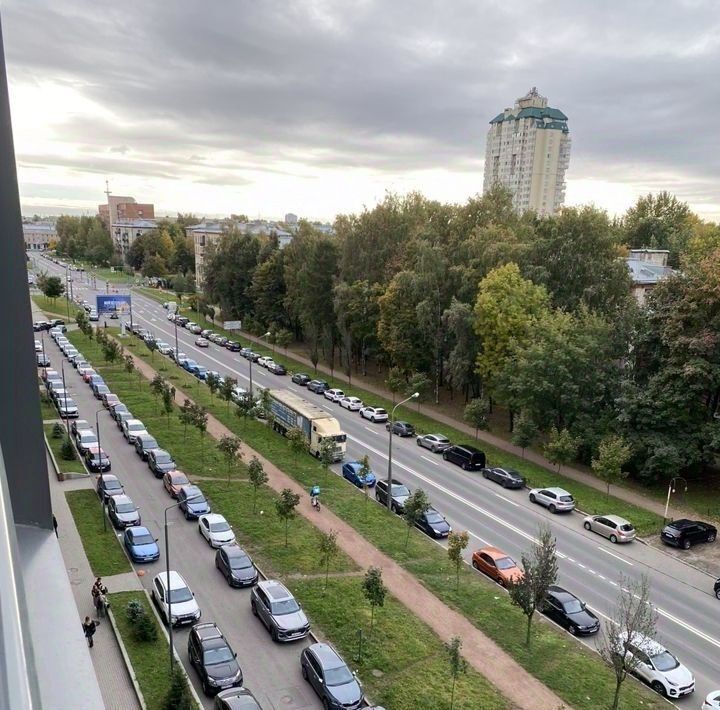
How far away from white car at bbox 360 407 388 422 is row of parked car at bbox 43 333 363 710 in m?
16.5

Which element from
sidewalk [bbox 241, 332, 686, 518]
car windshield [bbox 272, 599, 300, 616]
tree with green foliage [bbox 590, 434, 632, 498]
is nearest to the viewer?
car windshield [bbox 272, 599, 300, 616]

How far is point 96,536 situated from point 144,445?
963 cm

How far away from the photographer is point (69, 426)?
38531 millimetres

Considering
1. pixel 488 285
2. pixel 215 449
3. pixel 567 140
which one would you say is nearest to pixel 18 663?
pixel 215 449

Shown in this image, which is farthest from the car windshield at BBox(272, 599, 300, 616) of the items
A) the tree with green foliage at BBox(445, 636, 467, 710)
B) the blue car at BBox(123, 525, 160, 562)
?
the blue car at BBox(123, 525, 160, 562)

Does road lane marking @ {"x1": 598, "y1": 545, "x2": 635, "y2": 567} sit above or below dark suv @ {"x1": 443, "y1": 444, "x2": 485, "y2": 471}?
below

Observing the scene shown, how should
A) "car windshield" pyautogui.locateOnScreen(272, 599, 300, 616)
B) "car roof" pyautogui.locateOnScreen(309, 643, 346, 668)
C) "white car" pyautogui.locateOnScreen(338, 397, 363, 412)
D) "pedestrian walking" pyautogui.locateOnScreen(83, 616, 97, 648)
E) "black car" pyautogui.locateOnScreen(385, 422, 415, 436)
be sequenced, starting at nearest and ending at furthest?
"car roof" pyautogui.locateOnScreen(309, 643, 346, 668)
"pedestrian walking" pyautogui.locateOnScreen(83, 616, 97, 648)
"car windshield" pyautogui.locateOnScreen(272, 599, 300, 616)
"black car" pyautogui.locateOnScreen(385, 422, 415, 436)
"white car" pyautogui.locateOnScreen(338, 397, 363, 412)

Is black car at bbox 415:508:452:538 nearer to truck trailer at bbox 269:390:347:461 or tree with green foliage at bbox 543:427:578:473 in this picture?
truck trailer at bbox 269:390:347:461

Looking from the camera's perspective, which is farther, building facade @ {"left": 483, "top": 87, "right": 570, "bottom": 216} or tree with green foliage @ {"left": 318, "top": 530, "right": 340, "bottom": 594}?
building facade @ {"left": 483, "top": 87, "right": 570, "bottom": 216}

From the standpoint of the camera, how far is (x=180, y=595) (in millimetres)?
Result: 19844

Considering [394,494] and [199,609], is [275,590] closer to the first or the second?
[199,609]

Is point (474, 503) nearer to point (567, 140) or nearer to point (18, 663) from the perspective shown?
point (18, 663)

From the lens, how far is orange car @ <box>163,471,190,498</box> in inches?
1138

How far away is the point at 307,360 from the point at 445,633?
48014 millimetres
